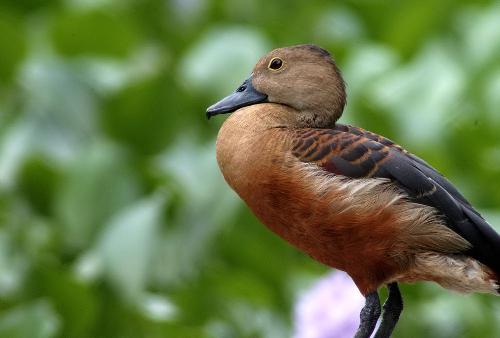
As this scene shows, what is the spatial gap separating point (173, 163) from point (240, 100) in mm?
1930

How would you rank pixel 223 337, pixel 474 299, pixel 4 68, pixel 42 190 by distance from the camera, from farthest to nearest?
pixel 4 68 → pixel 42 190 → pixel 474 299 → pixel 223 337

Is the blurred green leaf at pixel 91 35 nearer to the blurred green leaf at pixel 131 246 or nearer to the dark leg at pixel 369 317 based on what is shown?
the blurred green leaf at pixel 131 246

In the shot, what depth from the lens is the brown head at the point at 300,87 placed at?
2.84m

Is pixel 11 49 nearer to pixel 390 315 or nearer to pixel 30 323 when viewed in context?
pixel 30 323

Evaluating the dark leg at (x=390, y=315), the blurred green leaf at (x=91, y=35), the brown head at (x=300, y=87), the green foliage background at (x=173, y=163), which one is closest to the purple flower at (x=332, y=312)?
the green foliage background at (x=173, y=163)

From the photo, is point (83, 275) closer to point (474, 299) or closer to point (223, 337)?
point (223, 337)

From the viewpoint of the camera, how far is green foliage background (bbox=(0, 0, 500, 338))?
413cm

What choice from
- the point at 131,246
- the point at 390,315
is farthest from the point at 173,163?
the point at 390,315

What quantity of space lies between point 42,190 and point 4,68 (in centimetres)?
96

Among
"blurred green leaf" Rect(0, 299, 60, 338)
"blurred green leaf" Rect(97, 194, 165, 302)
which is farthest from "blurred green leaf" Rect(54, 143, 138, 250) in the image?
"blurred green leaf" Rect(0, 299, 60, 338)

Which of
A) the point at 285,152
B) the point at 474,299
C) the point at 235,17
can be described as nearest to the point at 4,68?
the point at 235,17

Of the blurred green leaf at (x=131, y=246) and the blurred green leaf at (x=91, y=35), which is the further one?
the blurred green leaf at (x=91, y=35)

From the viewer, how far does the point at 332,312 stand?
139 inches

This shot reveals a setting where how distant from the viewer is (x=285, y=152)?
2.79 m
